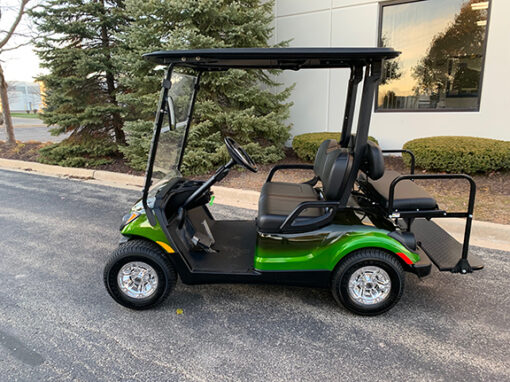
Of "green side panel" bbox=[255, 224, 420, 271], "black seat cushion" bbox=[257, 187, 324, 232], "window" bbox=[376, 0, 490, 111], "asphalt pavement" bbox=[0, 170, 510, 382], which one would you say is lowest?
"asphalt pavement" bbox=[0, 170, 510, 382]

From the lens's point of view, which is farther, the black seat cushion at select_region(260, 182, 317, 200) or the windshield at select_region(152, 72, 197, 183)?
the black seat cushion at select_region(260, 182, 317, 200)

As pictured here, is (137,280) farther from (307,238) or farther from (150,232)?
(307,238)

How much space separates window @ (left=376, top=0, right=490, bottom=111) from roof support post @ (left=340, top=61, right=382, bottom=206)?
5106 mm

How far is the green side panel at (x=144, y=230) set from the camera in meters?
2.48

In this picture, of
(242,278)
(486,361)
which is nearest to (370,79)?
(242,278)

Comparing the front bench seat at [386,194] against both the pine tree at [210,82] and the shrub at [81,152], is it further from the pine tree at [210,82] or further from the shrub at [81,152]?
the shrub at [81,152]

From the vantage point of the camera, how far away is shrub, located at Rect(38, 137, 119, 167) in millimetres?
8047

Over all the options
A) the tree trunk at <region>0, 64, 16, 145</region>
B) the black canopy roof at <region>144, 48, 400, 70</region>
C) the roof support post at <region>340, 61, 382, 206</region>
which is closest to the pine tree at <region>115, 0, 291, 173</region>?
the black canopy roof at <region>144, 48, 400, 70</region>

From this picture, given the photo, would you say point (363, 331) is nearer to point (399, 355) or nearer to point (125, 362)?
point (399, 355)

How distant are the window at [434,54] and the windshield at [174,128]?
5.37m

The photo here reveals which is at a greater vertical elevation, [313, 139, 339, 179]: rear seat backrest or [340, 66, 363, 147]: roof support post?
[340, 66, 363, 147]: roof support post

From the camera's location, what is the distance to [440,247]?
108 inches

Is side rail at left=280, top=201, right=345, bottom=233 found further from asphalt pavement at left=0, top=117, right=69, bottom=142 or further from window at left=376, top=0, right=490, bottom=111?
asphalt pavement at left=0, top=117, right=69, bottom=142

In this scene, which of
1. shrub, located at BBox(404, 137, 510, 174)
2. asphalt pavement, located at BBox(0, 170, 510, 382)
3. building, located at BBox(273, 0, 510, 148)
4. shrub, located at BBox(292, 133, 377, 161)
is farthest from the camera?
shrub, located at BBox(292, 133, 377, 161)
